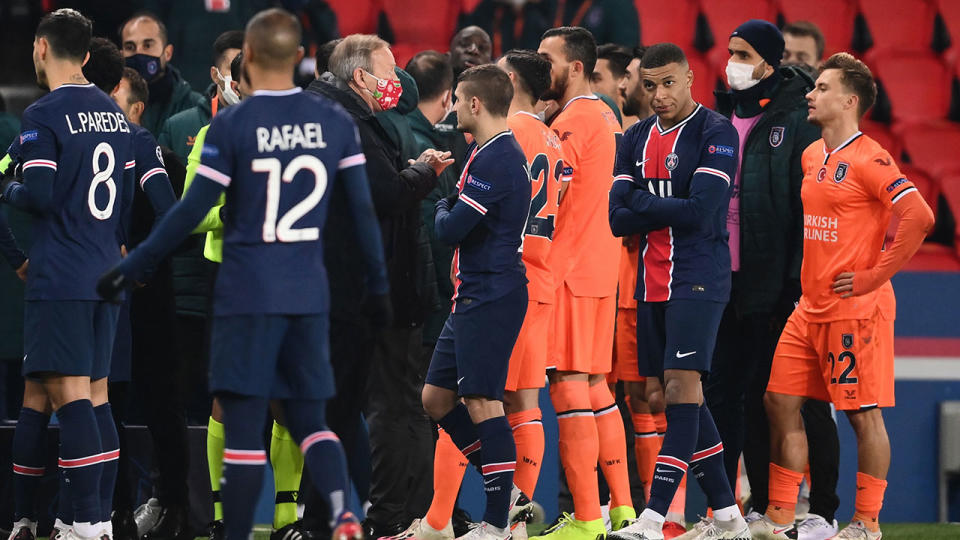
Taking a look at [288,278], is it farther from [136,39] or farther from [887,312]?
[136,39]

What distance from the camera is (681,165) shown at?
17.0ft

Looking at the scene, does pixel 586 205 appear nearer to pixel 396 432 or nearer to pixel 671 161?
pixel 671 161

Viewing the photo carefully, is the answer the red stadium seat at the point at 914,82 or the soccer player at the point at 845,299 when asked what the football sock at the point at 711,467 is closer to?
the soccer player at the point at 845,299

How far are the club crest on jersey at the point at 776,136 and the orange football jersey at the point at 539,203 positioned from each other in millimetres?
1195

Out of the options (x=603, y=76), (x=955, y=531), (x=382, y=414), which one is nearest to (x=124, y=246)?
(x=382, y=414)

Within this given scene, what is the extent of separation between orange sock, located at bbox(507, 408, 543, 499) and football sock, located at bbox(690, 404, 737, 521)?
2.02ft

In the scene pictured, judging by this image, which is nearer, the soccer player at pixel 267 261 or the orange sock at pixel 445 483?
the soccer player at pixel 267 261

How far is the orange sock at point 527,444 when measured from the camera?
17.3 feet

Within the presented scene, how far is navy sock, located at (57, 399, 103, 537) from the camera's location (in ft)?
15.6

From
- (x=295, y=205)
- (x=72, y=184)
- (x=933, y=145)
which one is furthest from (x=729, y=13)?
(x=295, y=205)

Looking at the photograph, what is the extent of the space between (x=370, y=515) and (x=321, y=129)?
2287 mm

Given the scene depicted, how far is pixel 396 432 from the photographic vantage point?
19.1ft

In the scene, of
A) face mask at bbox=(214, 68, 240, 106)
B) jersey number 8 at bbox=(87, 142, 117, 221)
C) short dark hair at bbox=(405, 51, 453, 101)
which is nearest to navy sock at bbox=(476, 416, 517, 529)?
jersey number 8 at bbox=(87, 142, 117, 221)

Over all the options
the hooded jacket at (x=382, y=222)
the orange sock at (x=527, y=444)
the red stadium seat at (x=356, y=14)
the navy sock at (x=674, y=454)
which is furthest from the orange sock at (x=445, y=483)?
the red stadium seat at (x=356, y=14)
